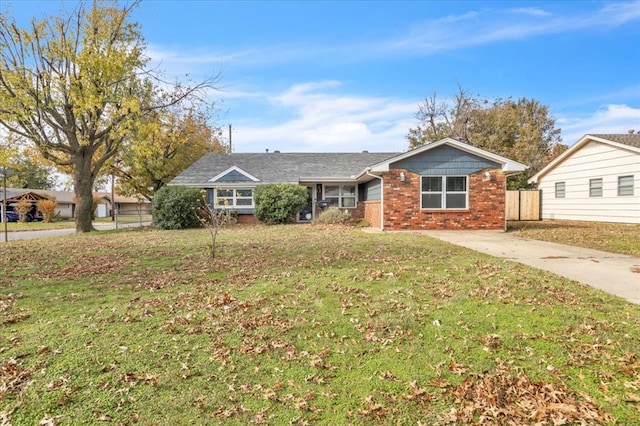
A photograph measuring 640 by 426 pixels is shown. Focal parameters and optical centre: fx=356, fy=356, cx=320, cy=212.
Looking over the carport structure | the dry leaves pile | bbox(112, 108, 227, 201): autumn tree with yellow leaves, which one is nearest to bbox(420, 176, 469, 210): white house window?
the dry leaves pile

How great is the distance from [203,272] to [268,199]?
38.3 feet

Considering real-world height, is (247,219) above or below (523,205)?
below

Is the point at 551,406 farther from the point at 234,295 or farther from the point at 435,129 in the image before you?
the point at 435,129

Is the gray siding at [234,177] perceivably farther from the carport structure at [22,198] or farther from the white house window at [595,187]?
the carport structure at [22,198]

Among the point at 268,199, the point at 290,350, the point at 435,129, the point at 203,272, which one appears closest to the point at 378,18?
the point at 268,199

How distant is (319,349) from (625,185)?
17601 mm

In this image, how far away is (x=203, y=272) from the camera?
684cm

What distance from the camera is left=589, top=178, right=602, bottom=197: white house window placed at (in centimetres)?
1648

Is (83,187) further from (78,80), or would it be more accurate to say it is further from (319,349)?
(319,349)

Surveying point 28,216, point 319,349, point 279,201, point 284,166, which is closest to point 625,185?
point 279,201

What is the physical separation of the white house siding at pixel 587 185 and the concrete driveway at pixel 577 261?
7544 millimetres

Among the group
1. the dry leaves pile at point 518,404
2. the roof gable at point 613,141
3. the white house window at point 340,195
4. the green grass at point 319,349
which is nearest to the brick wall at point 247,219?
the white house window at point 340,195

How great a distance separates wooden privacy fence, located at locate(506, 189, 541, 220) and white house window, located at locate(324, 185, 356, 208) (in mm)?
8653

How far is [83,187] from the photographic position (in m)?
16.9
